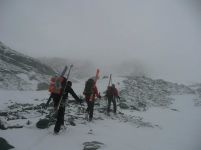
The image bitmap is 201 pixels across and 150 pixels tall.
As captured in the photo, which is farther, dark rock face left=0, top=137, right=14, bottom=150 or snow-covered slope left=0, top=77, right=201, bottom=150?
snow-covered slope left=0, top=77, right=201, bottom=150

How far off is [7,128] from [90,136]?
3827mm

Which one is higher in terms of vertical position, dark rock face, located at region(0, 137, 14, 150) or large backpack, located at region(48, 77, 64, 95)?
large backpack, located at region(48, 77, 64, 95)

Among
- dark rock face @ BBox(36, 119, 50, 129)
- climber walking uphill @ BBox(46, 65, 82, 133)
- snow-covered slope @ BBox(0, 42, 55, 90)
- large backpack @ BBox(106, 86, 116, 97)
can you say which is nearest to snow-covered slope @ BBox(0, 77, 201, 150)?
dark rock face @ BBox(36, 119, 50, 129)

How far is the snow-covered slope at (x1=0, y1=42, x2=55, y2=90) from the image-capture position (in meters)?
41.1

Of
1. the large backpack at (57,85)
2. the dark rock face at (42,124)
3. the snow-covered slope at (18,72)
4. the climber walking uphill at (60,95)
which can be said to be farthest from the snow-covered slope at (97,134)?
the snow-covered slope at (18,72)

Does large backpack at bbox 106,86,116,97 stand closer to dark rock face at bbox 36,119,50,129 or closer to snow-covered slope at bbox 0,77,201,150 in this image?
snow-covered slope at bbox 0,77,201,150

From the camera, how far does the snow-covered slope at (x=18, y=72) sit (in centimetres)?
4107

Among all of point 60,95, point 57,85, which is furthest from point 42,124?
point 57,85

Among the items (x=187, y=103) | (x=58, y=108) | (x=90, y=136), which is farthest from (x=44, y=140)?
(x=187, y=103)

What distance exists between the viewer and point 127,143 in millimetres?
12242

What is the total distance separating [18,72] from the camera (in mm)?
47688

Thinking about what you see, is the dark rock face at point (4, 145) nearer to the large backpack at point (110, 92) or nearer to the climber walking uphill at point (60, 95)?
the climber walking uphill at point (60, 95)

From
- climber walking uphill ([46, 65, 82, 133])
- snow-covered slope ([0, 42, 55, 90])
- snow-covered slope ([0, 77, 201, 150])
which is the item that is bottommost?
snow-covered slope ([0, 77, 201, 150])

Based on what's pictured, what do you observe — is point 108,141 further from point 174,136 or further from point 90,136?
point 174,136
